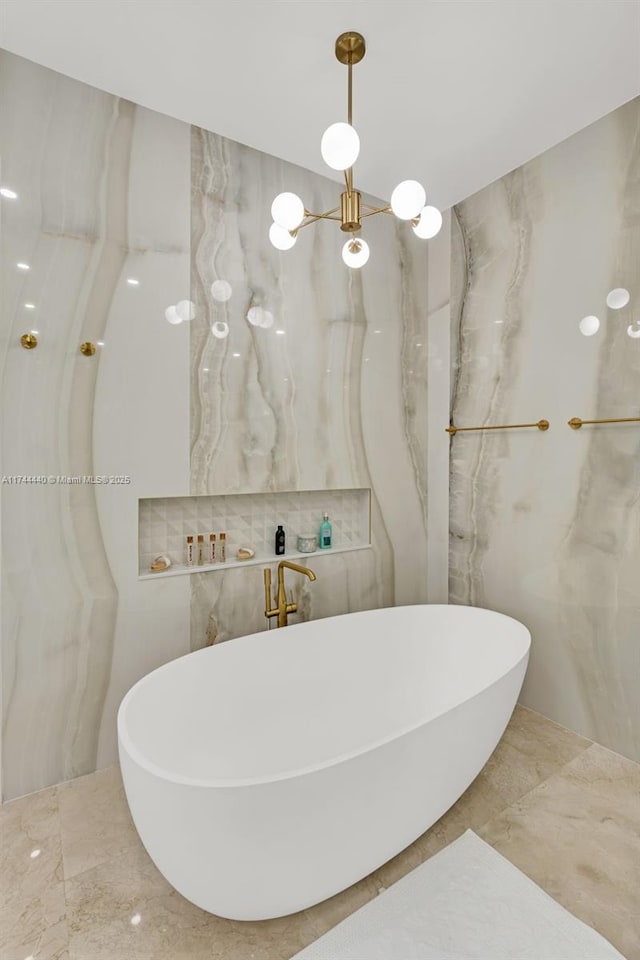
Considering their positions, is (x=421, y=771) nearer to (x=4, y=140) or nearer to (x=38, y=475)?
(x=38, y=475)

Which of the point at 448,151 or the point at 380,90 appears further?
the point at 448,151

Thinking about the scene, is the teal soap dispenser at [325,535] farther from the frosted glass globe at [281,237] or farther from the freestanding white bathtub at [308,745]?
the frosted glass globe at [281,237]

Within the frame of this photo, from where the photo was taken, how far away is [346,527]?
268 cm

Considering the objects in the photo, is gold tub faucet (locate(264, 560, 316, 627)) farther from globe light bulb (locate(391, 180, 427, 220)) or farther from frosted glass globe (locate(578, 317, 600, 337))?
frosted glass globe (locate(578, 317, 600, 337))

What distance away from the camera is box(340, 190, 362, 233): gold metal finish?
1.45 m

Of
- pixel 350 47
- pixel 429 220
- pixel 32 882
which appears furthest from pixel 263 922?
pixel 350 47

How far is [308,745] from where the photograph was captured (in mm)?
1874

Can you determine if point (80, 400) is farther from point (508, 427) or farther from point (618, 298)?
point (618, 298)

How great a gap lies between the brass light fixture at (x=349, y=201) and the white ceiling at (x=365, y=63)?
7cm

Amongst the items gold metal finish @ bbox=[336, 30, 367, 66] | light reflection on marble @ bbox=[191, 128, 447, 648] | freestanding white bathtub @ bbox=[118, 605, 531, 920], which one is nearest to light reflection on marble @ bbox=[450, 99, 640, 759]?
light reflection on marble @ bbox=[191, 128, 447, 648]

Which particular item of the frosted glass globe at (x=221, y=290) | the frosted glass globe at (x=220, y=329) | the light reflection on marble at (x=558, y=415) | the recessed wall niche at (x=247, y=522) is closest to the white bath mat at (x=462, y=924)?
the light reflection on marble at (x=558, y=415)

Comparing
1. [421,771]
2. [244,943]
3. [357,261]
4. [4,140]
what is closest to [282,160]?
[357,261]

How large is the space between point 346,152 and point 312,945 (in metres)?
2.11

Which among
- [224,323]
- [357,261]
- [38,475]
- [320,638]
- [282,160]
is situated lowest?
[320,638]
